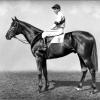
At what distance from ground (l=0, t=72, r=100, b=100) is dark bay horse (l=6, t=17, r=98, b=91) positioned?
1.40 feet

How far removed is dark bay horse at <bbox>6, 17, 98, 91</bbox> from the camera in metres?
13.4

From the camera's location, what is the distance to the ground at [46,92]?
1308 centimetres

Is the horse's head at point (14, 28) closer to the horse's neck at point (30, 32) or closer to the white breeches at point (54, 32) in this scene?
the horse's neck at point (30, 32)

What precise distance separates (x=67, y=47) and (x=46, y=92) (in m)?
1.69

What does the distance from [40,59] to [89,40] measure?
5.80 ft

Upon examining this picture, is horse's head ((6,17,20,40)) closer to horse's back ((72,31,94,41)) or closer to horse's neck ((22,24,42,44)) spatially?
horse's neck ((22,24,42,44))

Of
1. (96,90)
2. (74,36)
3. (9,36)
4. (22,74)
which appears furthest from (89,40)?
(22,74)

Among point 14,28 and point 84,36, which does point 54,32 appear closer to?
point 84,36

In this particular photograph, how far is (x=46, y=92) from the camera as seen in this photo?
45.2ft

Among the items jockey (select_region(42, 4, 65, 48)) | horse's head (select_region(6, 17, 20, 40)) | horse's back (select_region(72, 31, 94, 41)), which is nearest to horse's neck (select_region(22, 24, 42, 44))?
horse's head (select_region(6, 17, 20, 40))

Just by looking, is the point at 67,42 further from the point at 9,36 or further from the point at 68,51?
the point at 9,36

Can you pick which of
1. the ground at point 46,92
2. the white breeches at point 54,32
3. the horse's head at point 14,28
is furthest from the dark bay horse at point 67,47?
the ground at point 46,92

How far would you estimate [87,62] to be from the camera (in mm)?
13422

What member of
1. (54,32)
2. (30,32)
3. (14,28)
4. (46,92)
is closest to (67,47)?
(54,32)
